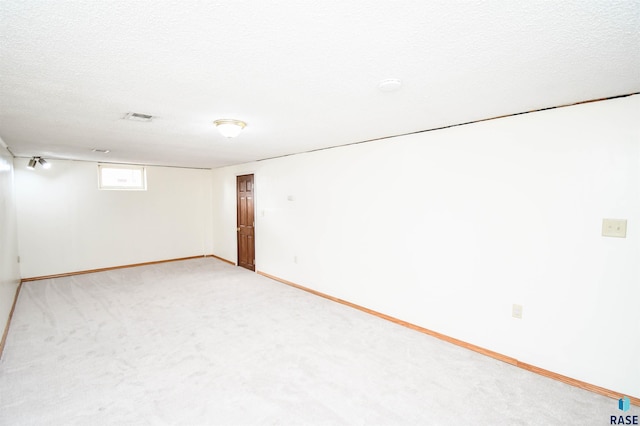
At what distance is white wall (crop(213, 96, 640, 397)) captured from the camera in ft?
7.38

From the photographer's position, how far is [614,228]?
2256mm

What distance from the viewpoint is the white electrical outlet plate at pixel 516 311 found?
268 centimetres

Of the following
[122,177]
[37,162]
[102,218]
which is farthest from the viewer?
[122,177]

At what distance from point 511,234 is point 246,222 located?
4.85 m

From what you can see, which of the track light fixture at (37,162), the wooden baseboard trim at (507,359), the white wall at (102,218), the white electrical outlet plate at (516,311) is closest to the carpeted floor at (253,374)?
the wooden baseboard trim at (507,359)

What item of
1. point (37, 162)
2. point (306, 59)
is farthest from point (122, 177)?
point (306, 59)

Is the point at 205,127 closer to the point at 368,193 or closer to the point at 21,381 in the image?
the point at 368,193

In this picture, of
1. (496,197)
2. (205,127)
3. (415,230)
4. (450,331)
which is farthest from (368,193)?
(205,127)

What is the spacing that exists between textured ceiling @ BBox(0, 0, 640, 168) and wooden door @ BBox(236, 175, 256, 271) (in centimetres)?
330

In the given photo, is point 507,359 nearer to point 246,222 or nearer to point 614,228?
point 614,228

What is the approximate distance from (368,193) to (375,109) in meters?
1.53

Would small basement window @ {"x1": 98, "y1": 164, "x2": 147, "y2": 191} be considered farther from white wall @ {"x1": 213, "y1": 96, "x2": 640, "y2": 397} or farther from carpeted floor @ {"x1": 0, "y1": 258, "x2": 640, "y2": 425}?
white wall @ {"x1": 213, "y1": 96, "x2": 640, "y2": 397}

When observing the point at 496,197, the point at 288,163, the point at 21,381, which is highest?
the point at 288,163

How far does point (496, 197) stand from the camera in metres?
2.79
